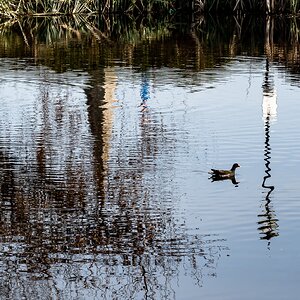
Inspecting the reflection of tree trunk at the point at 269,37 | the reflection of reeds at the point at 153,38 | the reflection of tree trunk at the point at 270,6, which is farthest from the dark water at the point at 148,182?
the reflection of tree trunk at the point at 270,6

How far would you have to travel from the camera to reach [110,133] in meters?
12.5

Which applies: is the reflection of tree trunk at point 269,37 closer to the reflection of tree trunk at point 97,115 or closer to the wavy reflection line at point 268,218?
the reflection of tree trunk at point 97,115

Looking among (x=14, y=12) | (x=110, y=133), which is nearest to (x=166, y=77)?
(x=110, y=133)

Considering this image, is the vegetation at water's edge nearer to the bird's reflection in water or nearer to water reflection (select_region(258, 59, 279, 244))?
water reflection (select_region(258, 59, 279, 244))

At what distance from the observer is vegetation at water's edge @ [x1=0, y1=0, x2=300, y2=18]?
36.2m

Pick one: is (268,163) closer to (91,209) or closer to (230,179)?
(230,179)

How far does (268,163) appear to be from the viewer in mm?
10602

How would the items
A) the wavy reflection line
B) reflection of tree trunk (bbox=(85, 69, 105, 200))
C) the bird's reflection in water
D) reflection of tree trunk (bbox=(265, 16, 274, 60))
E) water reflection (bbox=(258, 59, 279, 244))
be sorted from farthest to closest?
reflection of tree trunk (bbox=(265, 16, 274, 60)) < reflection of tree trunk (bbox=(85, 69, 105, 200)) < the bird's reflection in water < water reflection (bbox=(258, 59, 279, 244)) < the wavy reflection line

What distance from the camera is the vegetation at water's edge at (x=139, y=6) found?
36.2 m

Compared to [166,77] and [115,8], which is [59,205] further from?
[115,8]

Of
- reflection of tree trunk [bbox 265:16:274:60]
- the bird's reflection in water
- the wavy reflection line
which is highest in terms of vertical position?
reflection of tree trunk [bbox 265:16:274:60]

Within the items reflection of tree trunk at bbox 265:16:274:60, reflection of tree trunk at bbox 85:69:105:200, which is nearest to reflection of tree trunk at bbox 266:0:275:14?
reflection of tree trunk at bbox 265:16:274:60

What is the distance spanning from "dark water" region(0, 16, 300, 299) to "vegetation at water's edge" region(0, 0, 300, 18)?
56.2ft

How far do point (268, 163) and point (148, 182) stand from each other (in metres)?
1.44
